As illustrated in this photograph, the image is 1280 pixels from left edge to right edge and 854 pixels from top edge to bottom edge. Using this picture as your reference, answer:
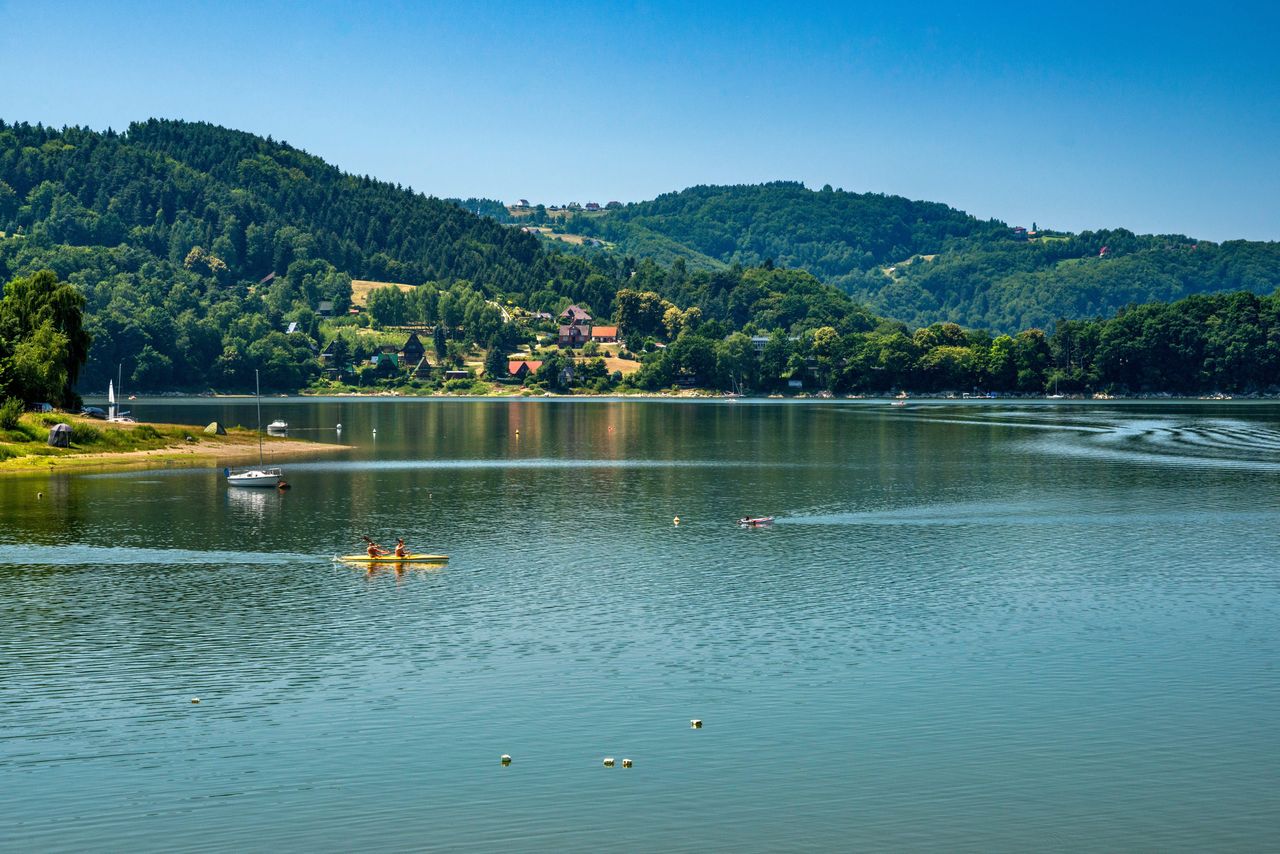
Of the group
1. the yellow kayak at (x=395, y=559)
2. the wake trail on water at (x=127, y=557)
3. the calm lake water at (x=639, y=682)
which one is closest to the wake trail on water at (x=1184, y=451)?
the calm lake water at (x=639, y=682)

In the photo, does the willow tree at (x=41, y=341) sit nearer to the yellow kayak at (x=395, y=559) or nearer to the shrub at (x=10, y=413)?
the shrub at (x=10, y=413)

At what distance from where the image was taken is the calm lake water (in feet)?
117

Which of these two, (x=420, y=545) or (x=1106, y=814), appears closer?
(x=1106, y=814)

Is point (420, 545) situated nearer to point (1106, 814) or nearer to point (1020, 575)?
point (1020, 575)

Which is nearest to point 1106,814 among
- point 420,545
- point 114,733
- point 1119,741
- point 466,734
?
point 1119,741

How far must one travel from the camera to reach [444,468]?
150000 mm

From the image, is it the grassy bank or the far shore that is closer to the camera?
the far shore

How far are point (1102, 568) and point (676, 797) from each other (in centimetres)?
4965

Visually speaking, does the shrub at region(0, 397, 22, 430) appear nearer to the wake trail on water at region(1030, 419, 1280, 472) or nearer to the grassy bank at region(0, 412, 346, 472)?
the grassy bank at region(0, 412, 346, 472)

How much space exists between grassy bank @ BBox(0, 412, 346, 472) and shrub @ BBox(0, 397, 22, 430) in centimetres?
72

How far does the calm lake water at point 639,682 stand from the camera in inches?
1400

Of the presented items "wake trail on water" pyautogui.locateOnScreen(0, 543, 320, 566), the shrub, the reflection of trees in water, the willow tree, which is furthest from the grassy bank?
"wake trail on water" pyautogui.locateOnScreen(0, 543, 320, 566)

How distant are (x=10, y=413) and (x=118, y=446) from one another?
13.6 m

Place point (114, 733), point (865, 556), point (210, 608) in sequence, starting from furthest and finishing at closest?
point (865, 556)
point (210, 608)
point (114, 733)
